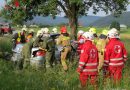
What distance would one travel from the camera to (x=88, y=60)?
14.0 metres

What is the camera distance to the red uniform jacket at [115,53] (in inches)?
581

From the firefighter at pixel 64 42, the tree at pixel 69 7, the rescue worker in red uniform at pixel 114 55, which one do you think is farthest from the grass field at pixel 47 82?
the tree at pixel 69 7

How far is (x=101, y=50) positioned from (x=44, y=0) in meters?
9.62

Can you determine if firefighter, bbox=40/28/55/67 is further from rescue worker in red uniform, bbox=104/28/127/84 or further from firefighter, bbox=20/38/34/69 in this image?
rescue worker in red uniform, bbox=104/28/127/84

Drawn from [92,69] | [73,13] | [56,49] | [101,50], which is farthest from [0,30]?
[92,69]

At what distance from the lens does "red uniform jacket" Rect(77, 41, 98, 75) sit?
546 inches

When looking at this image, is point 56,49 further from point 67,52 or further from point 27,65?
point 27,65

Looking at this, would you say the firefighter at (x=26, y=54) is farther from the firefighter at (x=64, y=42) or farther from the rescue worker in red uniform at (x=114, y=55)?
the rescue worker in red uniform at (x=114, y=55)

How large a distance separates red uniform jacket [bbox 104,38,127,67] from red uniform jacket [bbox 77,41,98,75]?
742 mm

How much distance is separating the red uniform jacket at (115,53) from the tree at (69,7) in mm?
10811

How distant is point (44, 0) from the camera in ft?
88.1

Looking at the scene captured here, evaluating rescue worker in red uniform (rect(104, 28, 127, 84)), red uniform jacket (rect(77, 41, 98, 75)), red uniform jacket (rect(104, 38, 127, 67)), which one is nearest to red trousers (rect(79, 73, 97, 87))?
red uniform jacket (rect(77, 41, 98, 75))

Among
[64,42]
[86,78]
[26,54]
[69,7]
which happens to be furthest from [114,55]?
[69,7]

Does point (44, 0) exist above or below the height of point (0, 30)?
above
